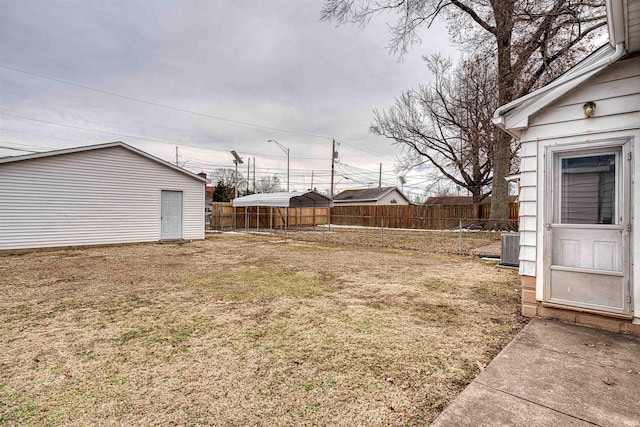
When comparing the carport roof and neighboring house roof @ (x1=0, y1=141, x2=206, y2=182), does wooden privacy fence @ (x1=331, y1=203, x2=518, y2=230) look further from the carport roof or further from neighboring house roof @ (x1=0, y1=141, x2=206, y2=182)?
neighboring house roof @ (x1=0, y1=141, x2=206, y2=182)

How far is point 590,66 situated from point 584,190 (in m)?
1.29

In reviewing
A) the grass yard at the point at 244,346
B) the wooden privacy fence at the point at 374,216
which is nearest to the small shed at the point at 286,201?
the wooden privacy fence at the point at 374,216

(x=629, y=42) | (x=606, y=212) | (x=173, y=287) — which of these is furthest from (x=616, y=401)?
(x=173, y=287)

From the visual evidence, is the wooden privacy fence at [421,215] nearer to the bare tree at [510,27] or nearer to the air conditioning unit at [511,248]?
the bare tree at [510,27]

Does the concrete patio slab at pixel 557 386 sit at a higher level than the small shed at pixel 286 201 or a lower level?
lower

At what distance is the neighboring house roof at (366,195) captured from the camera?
112ft

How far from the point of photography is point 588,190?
11.0ft

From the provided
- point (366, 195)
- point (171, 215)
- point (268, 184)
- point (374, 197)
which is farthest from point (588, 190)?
point (268, 184)

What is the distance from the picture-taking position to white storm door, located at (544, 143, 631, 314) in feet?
10.3

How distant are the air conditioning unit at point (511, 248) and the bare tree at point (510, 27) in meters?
6.20

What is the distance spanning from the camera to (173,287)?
539 cm

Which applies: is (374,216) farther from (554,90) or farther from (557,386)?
(557,386)

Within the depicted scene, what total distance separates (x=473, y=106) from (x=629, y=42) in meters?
18.8

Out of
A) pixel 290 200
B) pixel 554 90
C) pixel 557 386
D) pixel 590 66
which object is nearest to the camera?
pixel 557 386
